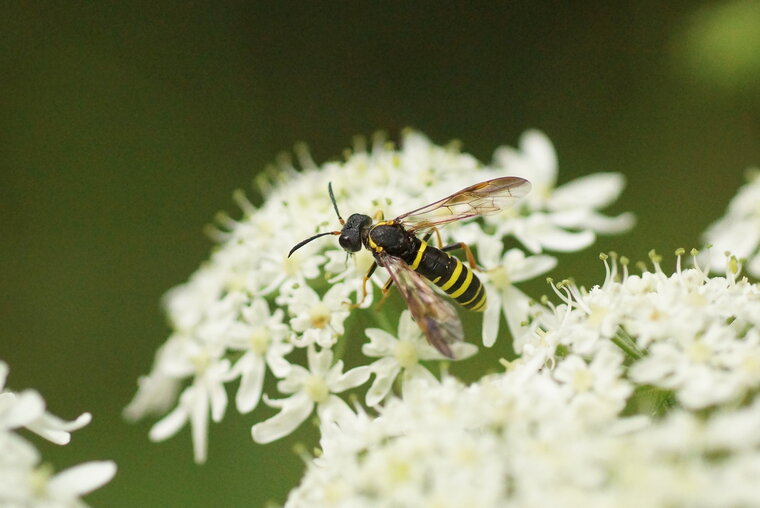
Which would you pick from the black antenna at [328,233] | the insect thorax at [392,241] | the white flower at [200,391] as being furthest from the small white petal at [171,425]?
the insect thorax at [392,241]

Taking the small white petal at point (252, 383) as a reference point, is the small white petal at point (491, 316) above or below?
below

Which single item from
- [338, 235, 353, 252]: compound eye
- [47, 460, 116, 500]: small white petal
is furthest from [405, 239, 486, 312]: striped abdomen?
[47, 460, 116, 500]: small white petal

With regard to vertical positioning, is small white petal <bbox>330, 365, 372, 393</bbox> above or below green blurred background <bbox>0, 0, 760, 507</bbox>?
below

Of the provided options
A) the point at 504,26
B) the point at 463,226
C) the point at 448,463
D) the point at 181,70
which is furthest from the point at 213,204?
the point at 448,463

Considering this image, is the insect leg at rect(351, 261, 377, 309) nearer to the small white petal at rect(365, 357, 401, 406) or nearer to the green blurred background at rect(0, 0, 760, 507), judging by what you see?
the small white petal at rect(365, 357, 401, 406)

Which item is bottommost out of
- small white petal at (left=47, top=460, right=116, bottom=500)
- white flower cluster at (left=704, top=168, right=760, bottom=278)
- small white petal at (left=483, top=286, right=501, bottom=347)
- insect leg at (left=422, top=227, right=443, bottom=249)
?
white flower cluster at (left=704, top=168, right=760, bottom=278)

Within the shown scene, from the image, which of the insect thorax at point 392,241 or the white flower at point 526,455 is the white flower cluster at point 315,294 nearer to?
the insect thorax at point 392,241

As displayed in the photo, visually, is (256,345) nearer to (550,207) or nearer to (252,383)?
(252,383)
